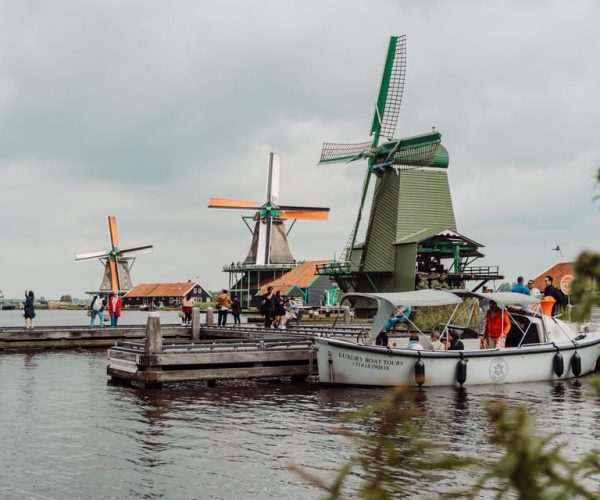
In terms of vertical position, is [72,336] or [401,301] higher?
[401,301]

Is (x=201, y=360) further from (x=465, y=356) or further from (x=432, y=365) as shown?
(x=465, y=356)

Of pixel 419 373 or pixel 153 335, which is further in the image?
pixel 153 335

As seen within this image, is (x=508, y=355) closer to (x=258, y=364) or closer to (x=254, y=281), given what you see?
(x=258, y=364)

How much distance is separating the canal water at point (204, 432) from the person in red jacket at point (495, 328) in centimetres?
155

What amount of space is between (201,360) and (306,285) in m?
55.6

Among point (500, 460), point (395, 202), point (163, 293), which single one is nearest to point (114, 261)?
point (163, 293)

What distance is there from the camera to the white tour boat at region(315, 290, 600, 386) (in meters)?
18.6

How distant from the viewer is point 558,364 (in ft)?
68.4

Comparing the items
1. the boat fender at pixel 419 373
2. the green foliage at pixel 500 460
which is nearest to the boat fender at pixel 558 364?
the boat fender at pixel 419 373

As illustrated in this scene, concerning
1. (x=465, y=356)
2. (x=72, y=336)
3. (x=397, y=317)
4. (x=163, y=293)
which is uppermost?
(x=163, y=293)

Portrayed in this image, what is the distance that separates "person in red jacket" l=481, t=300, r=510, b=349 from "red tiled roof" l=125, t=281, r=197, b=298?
328 feet

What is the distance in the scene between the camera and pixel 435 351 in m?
18.8

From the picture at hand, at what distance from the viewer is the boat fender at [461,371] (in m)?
19.1

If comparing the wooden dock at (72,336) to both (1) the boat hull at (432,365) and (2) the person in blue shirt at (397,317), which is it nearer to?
(2) the person in blue shirt at (397,317)
